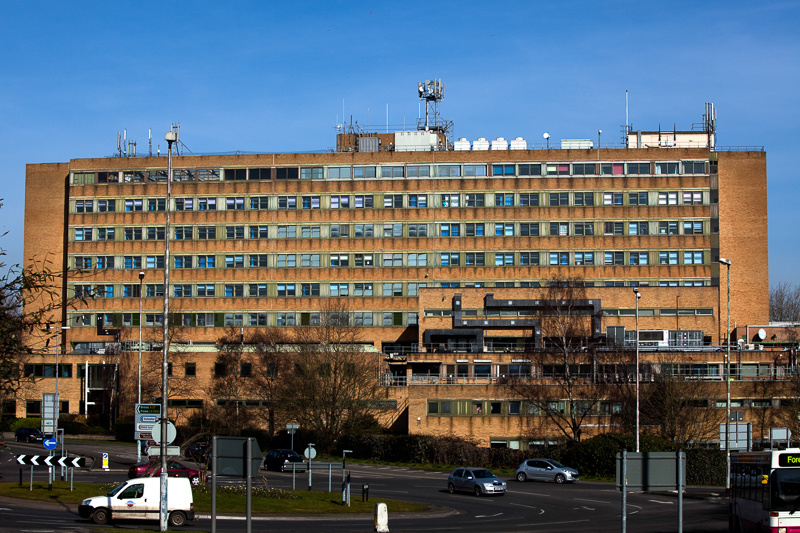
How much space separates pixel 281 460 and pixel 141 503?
27062 millimetres

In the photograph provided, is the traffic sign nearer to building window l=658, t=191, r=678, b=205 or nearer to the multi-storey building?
the multi-storey building

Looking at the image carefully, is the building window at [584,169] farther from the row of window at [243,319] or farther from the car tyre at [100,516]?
the car tyre at [100,516]

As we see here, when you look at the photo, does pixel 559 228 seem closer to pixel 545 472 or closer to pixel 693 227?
pixel 693 227

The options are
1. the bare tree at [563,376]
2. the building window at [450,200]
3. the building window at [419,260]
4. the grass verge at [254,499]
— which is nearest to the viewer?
the grass verge at [254,499]

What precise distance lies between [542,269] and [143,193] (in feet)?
148

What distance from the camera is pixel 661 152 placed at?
102 meters

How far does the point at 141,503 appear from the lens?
33.2 metres

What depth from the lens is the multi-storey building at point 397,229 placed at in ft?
330

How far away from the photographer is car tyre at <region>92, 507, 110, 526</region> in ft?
106

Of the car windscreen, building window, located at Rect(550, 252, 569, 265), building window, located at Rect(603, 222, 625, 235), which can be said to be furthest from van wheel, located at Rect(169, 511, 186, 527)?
building window, located at Rect(603, 222, 625, 235)

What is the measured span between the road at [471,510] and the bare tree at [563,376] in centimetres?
1334

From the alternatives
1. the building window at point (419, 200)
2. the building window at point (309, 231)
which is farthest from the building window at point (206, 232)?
the building window at point (419, 200)

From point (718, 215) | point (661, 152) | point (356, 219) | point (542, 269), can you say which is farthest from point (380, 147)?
point (718, 215)

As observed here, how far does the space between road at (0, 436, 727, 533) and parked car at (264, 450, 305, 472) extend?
798 mm
